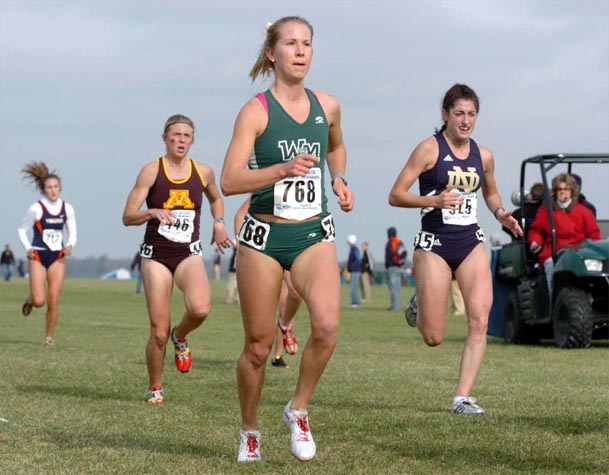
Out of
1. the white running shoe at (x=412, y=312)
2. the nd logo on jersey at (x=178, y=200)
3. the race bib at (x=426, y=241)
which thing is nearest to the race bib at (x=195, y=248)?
the nd logo on jersey at (x=178, y=200)

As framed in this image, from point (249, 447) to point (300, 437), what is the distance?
34 cm

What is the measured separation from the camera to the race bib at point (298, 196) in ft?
22.4

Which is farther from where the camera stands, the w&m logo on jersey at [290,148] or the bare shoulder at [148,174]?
the bare shoulder at [148,174]

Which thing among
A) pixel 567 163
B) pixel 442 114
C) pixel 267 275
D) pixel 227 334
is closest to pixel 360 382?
pixel 442 114

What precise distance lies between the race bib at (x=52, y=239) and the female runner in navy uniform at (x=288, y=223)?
10.4m

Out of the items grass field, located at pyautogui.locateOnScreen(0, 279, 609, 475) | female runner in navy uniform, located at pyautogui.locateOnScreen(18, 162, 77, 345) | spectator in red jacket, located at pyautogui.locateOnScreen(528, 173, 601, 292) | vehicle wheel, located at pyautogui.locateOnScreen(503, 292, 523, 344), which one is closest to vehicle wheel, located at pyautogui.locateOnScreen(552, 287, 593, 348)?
grass field, located at pyautogui.locateOnScreen(0, 279, 609, 475)

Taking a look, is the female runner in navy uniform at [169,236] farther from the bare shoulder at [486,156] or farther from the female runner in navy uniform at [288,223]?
the female runner in navy uniform at [288,223]

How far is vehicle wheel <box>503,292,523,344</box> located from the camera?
1778cm

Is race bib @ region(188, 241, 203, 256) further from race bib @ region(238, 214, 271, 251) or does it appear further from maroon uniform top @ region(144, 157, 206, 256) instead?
race bib @ region(238, 214, 271, 251)

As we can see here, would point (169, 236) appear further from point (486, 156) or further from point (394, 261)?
point (394, 261)

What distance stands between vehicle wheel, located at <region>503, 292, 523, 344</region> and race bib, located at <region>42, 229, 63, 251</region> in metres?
6.27

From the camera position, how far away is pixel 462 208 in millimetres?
9609

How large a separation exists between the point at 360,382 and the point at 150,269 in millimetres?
2640

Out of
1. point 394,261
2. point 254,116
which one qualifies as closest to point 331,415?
point 254,116
